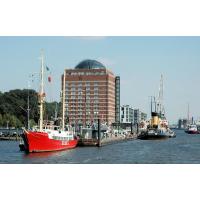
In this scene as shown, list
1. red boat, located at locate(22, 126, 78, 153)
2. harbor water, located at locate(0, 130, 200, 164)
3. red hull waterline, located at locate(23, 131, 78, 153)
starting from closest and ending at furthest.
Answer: harbor water, located at locate(0, 130, 200, 164) → red hull waterline, located at locate(23, 131, 78, 153) → red boat, located at locate(22, 126, 78, 153)

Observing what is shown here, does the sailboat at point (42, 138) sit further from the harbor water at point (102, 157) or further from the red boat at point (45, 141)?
the harbor water at point (102, 157)

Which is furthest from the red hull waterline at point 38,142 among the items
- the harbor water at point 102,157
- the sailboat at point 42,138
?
the harbor water at point 102,157

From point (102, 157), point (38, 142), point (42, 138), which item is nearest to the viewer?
point (102, 157)

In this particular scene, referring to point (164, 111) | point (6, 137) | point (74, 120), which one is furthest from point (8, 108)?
Result: point (6, 137)

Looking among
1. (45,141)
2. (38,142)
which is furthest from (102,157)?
(45,141)

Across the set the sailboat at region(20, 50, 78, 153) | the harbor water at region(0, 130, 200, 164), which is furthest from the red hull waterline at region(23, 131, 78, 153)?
the harbor water at region(0, 130, 200, 164)

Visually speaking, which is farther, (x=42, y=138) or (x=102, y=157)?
(x=42, y=138)

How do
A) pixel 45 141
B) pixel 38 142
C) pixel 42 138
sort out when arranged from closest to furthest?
pixel 38 142 < pixel 42 138 < pixel 45 141

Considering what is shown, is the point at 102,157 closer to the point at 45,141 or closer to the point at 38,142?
the point at 38,142

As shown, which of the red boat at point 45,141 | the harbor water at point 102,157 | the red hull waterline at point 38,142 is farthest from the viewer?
the red boat at point 45,141

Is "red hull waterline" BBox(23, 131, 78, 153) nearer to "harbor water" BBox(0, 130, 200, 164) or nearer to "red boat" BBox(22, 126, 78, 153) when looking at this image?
"red boat" BBox(22, 126, 78, 153)

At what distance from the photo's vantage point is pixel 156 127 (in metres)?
155

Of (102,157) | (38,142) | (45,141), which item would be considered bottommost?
(102,157)

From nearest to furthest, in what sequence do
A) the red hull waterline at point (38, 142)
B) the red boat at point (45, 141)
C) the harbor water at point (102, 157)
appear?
the harbor water at point (102, 157) → the red hull waterline at point (38, 142) → the red boat at point (45, 141)
